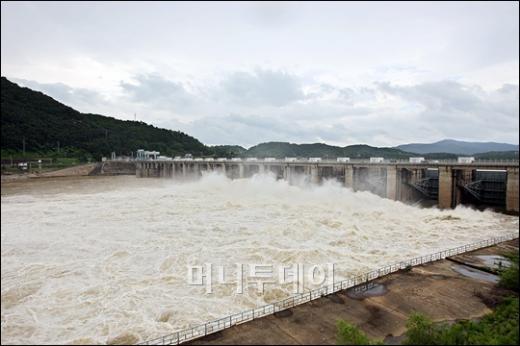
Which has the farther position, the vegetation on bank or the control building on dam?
the control building on dam

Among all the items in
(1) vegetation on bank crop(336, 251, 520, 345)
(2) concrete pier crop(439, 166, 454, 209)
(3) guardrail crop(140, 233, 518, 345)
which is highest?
(2) concrete pier crop(439, 166, 454, 209)

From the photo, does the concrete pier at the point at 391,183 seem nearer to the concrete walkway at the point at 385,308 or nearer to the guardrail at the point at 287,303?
the guardrail at the point at 287,303

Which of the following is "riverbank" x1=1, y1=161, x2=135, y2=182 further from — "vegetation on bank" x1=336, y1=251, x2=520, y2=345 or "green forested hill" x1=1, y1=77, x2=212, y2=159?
"vegetation on bank" x1=336, y1=251, x2=520, y2=345

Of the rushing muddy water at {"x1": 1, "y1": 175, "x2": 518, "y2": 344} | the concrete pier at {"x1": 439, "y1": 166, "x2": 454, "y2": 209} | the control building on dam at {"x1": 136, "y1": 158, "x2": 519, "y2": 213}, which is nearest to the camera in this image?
the rushing muddy water at {"x1": 1, "y1": 175, "x2": 518, "y2": 344}

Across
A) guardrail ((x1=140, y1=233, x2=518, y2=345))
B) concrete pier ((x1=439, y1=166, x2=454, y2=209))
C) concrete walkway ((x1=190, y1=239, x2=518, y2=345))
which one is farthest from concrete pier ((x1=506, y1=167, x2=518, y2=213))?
concrete walkway ((x1=190, y1=239, x2=518, y2=345))

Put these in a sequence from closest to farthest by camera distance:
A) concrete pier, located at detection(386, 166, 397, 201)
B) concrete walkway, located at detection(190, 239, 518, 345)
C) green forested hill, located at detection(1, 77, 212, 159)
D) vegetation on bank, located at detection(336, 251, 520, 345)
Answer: vegetation on bank, located at detection(336, 251, 520, 345) → concrete walkway, located at detection(190, 239, 518, 345) → green forested hill, located at detection(1, 77, 212, 159) → concrete pier, located at detection(386, 166, 397, 201)

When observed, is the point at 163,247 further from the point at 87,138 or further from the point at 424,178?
the point at 87,138
